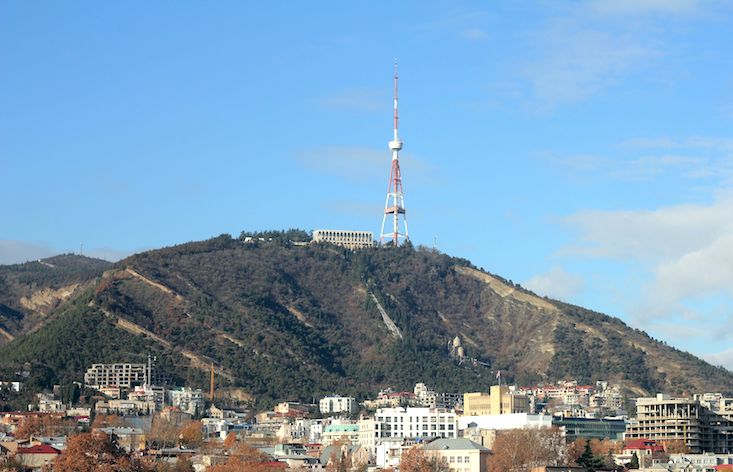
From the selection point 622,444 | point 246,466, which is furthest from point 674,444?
point 246,466

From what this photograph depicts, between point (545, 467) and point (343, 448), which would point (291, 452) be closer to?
point (343, 448)

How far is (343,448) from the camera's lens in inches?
7810

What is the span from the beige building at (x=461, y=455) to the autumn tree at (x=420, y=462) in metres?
1.11

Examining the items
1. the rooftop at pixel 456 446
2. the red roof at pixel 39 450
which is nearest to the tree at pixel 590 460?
the rooftop at pixel 456 446

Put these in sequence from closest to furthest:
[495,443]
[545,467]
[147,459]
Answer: [545,467] < [147,459] < [495,443]

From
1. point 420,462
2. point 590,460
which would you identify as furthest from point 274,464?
point 590,460

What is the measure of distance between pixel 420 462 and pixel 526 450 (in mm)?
16288

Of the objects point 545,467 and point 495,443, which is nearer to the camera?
point 545,467

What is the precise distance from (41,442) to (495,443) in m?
46.3

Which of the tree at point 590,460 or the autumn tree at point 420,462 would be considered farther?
the tree at point 590,460

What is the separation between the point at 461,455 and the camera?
557ft

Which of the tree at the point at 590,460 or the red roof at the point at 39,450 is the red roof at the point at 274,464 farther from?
the tree at the point at 590,460

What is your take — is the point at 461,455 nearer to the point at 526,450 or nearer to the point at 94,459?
the point at 526,450

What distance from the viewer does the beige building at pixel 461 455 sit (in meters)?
168
